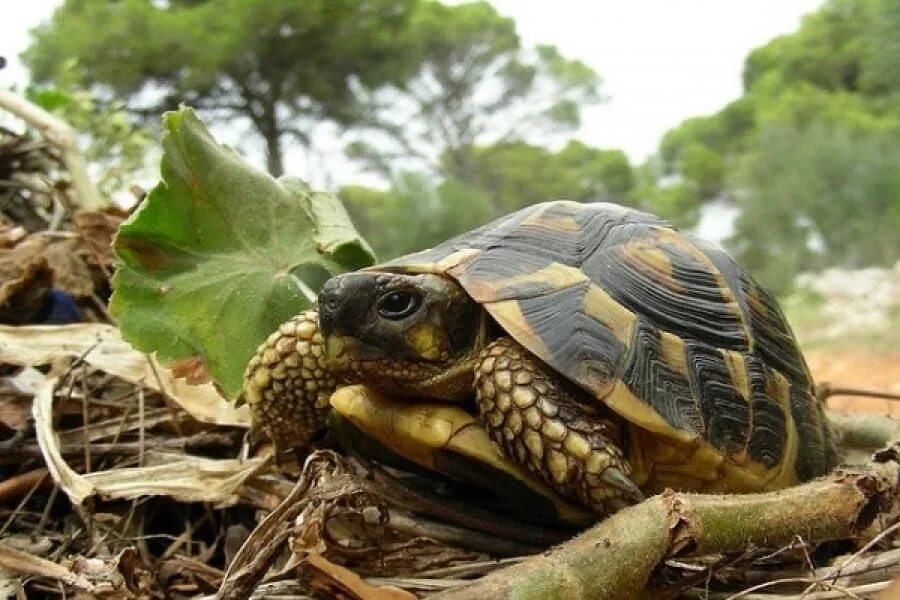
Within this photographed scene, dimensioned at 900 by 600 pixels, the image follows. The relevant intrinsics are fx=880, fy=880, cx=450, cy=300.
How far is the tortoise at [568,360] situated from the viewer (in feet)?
2.51

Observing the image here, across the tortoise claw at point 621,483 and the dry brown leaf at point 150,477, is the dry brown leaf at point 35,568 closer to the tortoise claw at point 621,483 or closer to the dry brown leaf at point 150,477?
the dry brown leaf at point 150,477

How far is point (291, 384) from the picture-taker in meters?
0.93

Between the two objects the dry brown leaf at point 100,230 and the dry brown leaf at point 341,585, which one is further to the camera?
the dry brown leaf at point 100,230

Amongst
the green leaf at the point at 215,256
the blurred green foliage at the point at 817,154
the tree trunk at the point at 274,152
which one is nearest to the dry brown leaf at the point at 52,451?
the green leaf at the point at 215,256

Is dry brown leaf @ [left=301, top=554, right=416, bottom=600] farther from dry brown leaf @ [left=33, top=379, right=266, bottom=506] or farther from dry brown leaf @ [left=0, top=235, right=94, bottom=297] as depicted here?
dry brown leaf @ [left=0, top=235, right=94, bottom=297]

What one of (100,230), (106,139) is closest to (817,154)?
(106,139)

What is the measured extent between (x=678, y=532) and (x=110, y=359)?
0.73m

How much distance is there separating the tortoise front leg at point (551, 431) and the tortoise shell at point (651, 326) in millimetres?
30

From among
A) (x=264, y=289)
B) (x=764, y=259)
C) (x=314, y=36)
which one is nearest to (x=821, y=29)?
(x=764, y=259)

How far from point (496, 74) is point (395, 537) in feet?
33.3

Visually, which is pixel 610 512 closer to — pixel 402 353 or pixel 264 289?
pixel 402 353

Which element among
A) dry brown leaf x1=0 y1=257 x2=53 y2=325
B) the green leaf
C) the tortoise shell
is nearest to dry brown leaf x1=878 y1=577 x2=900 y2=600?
the tortoise shell

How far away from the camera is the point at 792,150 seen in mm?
10898

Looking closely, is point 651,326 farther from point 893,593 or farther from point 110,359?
point 110,359
